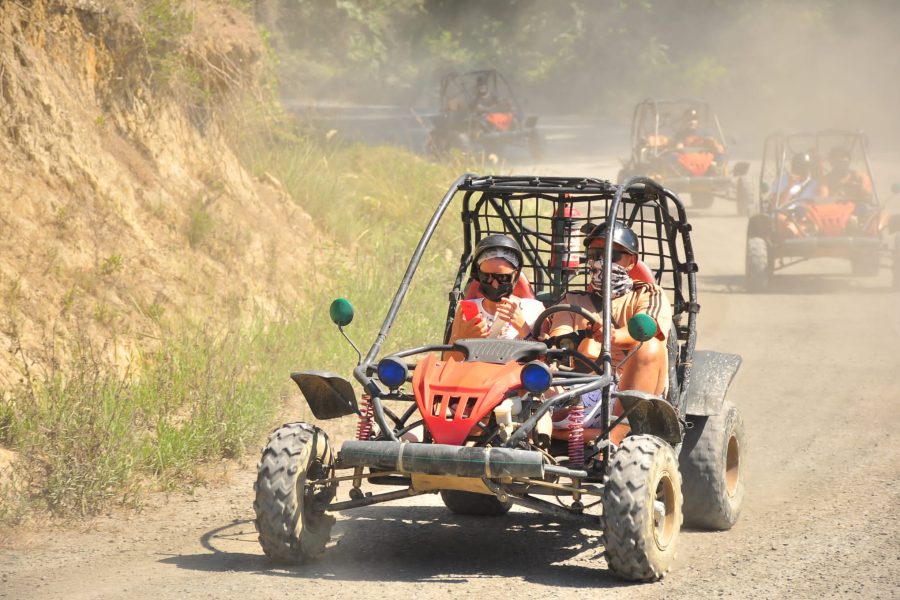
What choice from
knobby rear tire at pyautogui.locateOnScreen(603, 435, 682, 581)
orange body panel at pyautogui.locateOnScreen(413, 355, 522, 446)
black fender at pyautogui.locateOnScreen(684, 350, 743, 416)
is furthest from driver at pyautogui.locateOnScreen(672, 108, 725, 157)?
knobby rear tire at pyautogui.locateOnScreen(603, 435, 682, 581)

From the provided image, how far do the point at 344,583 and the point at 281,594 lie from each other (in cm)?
37

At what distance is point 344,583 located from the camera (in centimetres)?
620

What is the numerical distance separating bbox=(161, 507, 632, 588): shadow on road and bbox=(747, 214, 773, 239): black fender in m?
9.90

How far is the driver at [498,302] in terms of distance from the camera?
290 inches

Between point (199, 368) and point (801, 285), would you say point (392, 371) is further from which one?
point (801, 285)

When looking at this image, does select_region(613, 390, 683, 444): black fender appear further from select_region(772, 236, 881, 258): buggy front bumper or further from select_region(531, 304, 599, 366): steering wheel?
select_region(772, 236, 881, 258): buggy front bumper

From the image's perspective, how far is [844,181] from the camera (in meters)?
17.3

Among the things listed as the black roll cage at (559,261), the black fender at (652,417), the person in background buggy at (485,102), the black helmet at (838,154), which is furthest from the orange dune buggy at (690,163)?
the black fender at (652,417)

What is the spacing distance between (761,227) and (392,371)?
444 inches

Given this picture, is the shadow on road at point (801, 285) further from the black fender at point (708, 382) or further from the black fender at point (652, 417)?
the black fender at point (652, 417)

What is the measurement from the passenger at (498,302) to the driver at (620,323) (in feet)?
0.64

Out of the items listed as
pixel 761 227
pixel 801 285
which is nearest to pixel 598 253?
pixel 761 227

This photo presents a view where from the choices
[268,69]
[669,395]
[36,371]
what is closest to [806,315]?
[268,69]

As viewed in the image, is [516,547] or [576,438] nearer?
[576,438]
